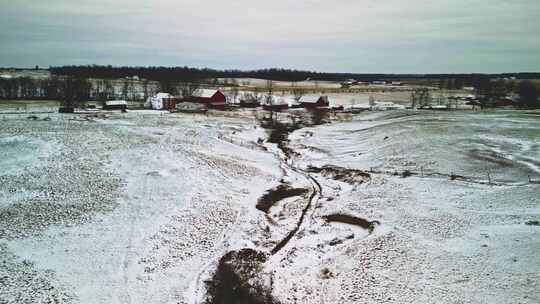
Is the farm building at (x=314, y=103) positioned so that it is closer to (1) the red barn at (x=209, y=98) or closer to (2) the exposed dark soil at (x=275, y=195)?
(1) the red barn at (x=209, y=98)

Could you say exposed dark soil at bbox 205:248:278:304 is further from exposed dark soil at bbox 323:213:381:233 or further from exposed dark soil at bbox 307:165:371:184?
exposed dark soil at bbox 307:165:371:184

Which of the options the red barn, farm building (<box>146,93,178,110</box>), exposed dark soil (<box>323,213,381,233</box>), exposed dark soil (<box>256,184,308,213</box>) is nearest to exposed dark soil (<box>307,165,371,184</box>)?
exposed dark soil (<box>256,184,308,213</box>)

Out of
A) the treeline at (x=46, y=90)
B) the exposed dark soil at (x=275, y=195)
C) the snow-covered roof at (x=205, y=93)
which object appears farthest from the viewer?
the treeline at (x=46, y=90)

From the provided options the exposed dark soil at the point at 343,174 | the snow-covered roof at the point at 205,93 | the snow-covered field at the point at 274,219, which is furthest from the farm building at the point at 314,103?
the exposed dark soil at the point at 343,174

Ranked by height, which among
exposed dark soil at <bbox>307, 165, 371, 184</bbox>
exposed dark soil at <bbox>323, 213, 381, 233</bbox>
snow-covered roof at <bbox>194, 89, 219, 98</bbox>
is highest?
snow-covered roof at <bbox>194, 89, 219, 98</bbox>

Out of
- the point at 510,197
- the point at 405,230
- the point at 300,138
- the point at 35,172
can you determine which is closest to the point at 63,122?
the point at 35,172

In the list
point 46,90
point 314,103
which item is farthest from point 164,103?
point 46,90

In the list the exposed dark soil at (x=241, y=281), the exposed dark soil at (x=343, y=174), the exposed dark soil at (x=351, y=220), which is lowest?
the exposed dark soil at (x=241, y=281)
